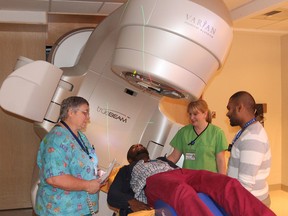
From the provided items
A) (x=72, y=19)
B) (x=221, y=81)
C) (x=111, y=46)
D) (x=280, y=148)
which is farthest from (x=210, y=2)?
(x=280, y=148)

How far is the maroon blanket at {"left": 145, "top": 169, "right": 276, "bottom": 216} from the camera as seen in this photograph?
1.22 metres

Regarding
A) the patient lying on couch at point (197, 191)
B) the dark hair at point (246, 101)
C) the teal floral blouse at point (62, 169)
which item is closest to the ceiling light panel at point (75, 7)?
the teal floral blouse at point (62, 169)

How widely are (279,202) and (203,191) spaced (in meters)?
3.05

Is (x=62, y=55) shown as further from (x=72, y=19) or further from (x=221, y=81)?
(x=221, y=81)

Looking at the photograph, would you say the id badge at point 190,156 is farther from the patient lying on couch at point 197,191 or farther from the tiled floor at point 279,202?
the tiled floor at point 279,202

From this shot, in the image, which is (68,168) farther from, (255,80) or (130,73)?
(255,80)

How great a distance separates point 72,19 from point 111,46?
141 cm

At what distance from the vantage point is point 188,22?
4.17 feet

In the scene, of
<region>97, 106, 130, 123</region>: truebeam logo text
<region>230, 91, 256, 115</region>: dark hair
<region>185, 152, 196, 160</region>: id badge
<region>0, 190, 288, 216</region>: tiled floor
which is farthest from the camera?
<region>0, 190, 288, 216</region>: tiled floor

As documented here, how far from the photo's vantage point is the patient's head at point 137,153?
190 centimetres

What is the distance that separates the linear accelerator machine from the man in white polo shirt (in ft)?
1.06

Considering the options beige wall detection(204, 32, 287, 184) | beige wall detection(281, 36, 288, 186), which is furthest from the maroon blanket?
beige wall detection(281, 36, 288, 186)

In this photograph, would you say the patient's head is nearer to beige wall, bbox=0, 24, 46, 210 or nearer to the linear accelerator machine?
the linear accelerator machine

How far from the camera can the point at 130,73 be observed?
141 cm
